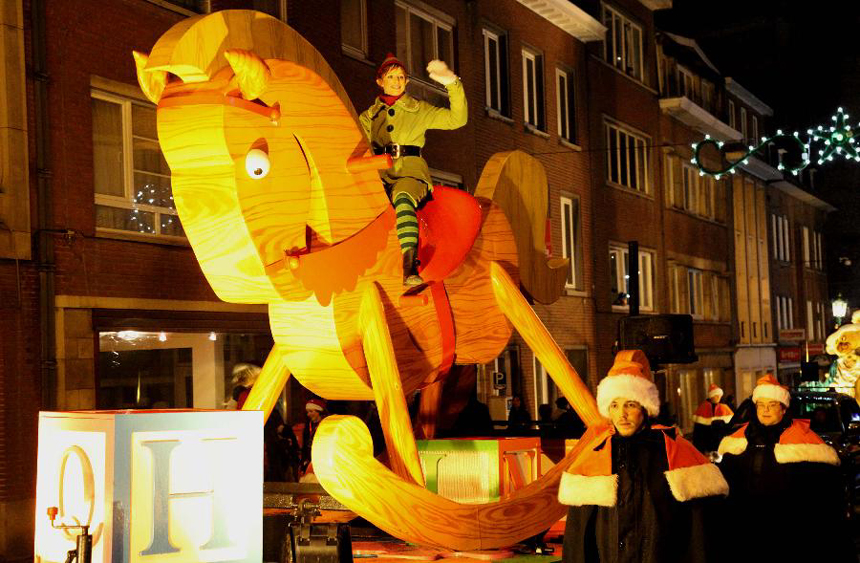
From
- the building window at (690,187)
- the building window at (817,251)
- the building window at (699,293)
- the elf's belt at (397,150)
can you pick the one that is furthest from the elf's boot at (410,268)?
the building window at (817,251)

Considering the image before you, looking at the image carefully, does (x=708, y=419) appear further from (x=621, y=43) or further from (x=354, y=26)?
(x=621, y=43)

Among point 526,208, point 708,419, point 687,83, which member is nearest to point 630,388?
point 526,208

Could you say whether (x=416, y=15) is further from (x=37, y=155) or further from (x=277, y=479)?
(x=277, y=479)

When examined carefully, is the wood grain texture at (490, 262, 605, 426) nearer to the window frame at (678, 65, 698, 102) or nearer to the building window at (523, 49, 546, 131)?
the building window at (523, 49, 546, 131)

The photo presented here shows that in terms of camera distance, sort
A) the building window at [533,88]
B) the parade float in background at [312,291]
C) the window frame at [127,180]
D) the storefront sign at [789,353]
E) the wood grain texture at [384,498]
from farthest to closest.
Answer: the storefront sign at [789,353], the building window at [533,88], the window frame at [127,180], the wood grain texture at [384,498], the parade float in background at [312,291]

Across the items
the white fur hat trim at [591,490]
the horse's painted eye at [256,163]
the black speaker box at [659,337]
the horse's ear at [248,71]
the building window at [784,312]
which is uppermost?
the building window at [784,312]

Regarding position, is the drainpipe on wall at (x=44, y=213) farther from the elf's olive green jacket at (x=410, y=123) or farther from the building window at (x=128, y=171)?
the elf's olive green jacket at (x=410, y=123)

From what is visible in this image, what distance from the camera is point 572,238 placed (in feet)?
87.9

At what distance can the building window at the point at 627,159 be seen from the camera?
29312 millimetres

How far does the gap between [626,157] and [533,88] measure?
5.59m

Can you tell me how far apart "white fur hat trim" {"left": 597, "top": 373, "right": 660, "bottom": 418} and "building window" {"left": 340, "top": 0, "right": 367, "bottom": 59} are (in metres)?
13.1

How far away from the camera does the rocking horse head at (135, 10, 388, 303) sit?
21.5 ft

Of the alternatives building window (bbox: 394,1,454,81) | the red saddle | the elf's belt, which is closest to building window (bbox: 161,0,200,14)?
building window (bbox: 394,1,454,81)

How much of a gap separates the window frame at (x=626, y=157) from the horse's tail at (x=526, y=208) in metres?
17.7
